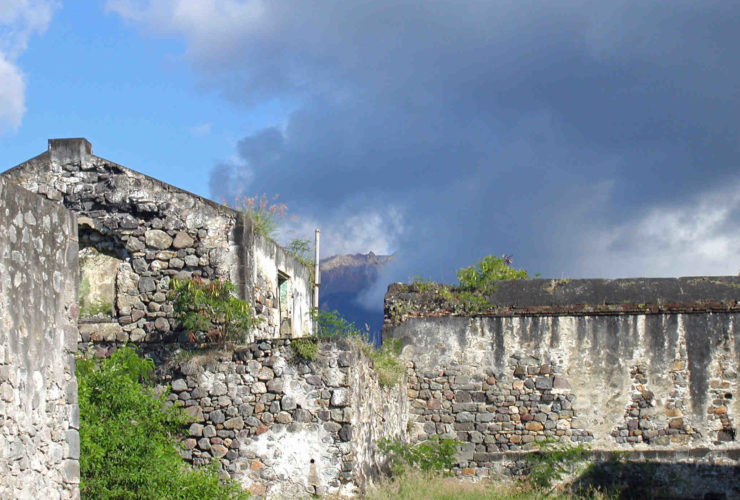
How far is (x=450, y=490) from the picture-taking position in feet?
49.0

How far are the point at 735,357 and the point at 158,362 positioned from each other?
10755 millimetres

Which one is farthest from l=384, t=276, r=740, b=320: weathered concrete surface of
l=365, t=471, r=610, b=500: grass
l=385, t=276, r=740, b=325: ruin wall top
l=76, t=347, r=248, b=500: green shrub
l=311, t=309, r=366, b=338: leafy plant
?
l=76, t=347, r=248, b=500: green shrub

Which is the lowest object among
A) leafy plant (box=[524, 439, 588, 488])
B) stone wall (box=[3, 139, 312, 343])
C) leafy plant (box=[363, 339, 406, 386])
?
leafy plant (box=[524, 439, 588, 488])

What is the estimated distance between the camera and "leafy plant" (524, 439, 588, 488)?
17047 mm

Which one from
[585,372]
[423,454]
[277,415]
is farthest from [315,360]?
[585,372]

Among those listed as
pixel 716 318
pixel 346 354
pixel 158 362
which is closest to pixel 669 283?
pixel 716 318

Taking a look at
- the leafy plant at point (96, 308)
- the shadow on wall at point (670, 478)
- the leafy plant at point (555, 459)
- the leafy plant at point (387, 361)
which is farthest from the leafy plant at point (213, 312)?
the shadow on wall at point (670, 478)

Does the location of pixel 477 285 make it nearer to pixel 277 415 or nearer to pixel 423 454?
pixel 423 454

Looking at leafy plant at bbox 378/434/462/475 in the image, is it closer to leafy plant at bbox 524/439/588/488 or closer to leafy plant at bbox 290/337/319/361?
leafy plant at bbox 524/439/588/488

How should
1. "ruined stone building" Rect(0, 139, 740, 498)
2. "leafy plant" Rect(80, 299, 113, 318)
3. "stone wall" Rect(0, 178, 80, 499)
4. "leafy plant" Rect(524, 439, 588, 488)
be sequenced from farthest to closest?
"leafy plant" Rect(524, 439, 588, 488), "leafy plant" Rect(80, 299, 113, 318), "ruined stone building" Rect(0, 139, 740, 498), "stone wall" Rect(0, 178, 80, 499)

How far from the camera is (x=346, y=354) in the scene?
43.2 feet

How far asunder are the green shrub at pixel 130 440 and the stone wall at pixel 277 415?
329 mm

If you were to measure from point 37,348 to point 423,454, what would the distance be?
948 centimetres

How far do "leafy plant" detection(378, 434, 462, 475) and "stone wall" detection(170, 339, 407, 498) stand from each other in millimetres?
2024
